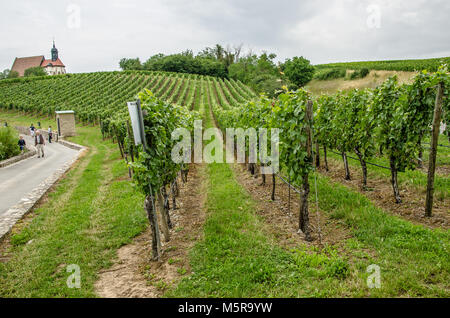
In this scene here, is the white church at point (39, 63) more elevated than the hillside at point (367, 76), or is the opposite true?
the white church at point (39, 63)

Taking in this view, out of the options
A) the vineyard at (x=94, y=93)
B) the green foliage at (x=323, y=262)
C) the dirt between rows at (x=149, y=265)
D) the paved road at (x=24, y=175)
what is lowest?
the dirt between rows at (x=149, y=265)

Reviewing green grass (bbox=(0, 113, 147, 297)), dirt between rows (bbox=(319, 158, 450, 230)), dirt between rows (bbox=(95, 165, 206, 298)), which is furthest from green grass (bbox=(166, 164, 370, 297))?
dirt between rows (bbox=(319, 158, 450, 230))

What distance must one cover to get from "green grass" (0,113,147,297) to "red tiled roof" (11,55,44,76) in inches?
4482

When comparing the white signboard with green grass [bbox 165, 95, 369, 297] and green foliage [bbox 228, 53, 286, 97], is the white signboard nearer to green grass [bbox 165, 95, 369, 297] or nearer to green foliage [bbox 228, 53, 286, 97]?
green grass [bbox 165, 95, 369, 297]

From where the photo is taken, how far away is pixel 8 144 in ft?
55.9

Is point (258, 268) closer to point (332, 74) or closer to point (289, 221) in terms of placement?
point (289, 221)

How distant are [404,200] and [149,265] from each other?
20.9ft

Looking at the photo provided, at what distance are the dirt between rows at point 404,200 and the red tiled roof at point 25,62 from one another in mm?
120173

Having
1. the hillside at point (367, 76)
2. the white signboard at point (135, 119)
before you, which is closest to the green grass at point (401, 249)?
the white signboard at point (135, 119)

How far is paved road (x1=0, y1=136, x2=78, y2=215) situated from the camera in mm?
9734

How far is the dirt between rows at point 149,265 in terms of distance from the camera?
14.7 feet

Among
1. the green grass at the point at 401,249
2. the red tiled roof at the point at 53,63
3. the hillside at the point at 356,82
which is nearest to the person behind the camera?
the green grass at the point at 401,249

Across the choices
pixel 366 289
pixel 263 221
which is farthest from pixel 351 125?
pixel 366 289

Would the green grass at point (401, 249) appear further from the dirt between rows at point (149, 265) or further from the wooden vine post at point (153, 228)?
the wooden vine post at point (153, 228)
